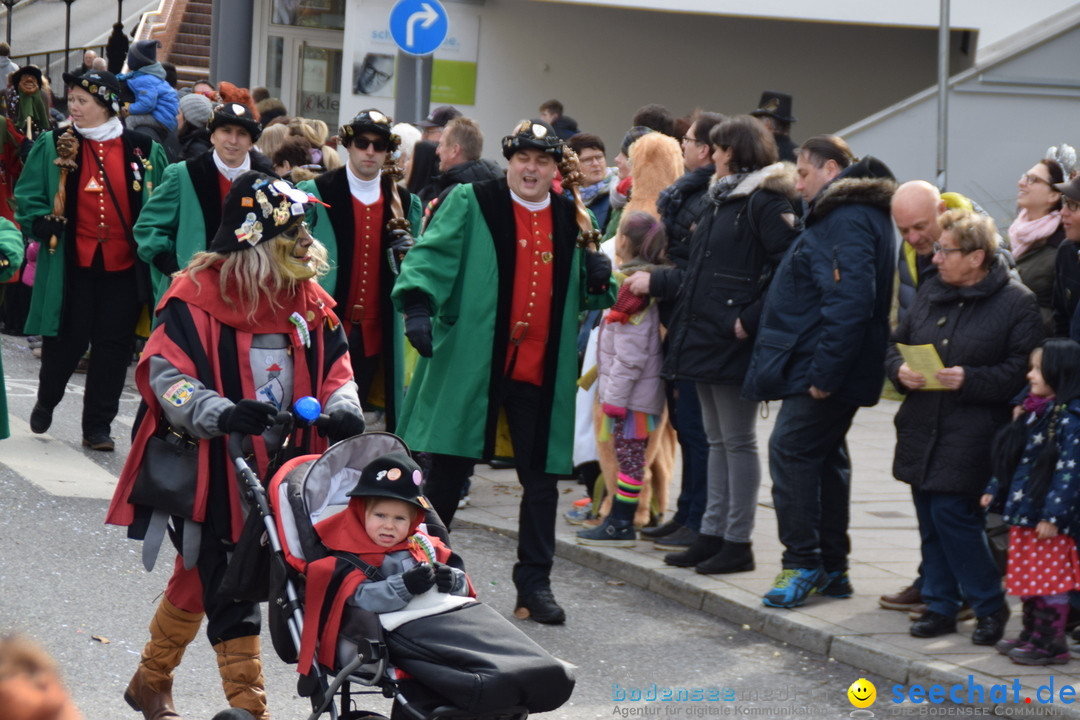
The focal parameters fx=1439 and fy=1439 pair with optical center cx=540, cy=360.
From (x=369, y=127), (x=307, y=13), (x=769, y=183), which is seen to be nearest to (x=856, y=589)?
(x=769, y=183)

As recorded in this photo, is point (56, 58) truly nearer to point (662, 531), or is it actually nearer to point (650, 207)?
point (650, 207)

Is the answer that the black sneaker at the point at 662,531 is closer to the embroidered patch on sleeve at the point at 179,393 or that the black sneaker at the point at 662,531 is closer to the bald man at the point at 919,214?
the bald man at the point at 919,214

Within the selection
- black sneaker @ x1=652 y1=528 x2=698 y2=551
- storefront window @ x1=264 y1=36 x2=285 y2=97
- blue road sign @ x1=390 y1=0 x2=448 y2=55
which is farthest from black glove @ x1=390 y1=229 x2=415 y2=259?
storefront window @ x1=264 y1=36 x2=285 y2=97

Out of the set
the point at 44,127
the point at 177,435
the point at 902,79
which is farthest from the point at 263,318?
the point at 902,79

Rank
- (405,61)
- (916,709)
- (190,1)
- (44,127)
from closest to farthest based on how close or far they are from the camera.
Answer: (916,709) < (405,61) < (44,127) < (190,1)

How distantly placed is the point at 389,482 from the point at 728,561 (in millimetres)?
3490

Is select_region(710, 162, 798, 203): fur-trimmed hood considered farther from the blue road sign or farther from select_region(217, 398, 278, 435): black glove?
the blue road sign

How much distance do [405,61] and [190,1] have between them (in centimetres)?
1351

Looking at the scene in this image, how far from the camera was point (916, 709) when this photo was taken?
5594 mm

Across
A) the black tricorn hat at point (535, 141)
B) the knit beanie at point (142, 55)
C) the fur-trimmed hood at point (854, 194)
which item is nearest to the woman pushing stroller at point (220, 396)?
the black tricorn hat at point (535, 141)

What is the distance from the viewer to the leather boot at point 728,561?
23.5 feet

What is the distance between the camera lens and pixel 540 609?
645 centimetres

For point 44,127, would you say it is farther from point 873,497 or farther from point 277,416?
point 277,416

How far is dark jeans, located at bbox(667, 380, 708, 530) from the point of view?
25.3 ft
